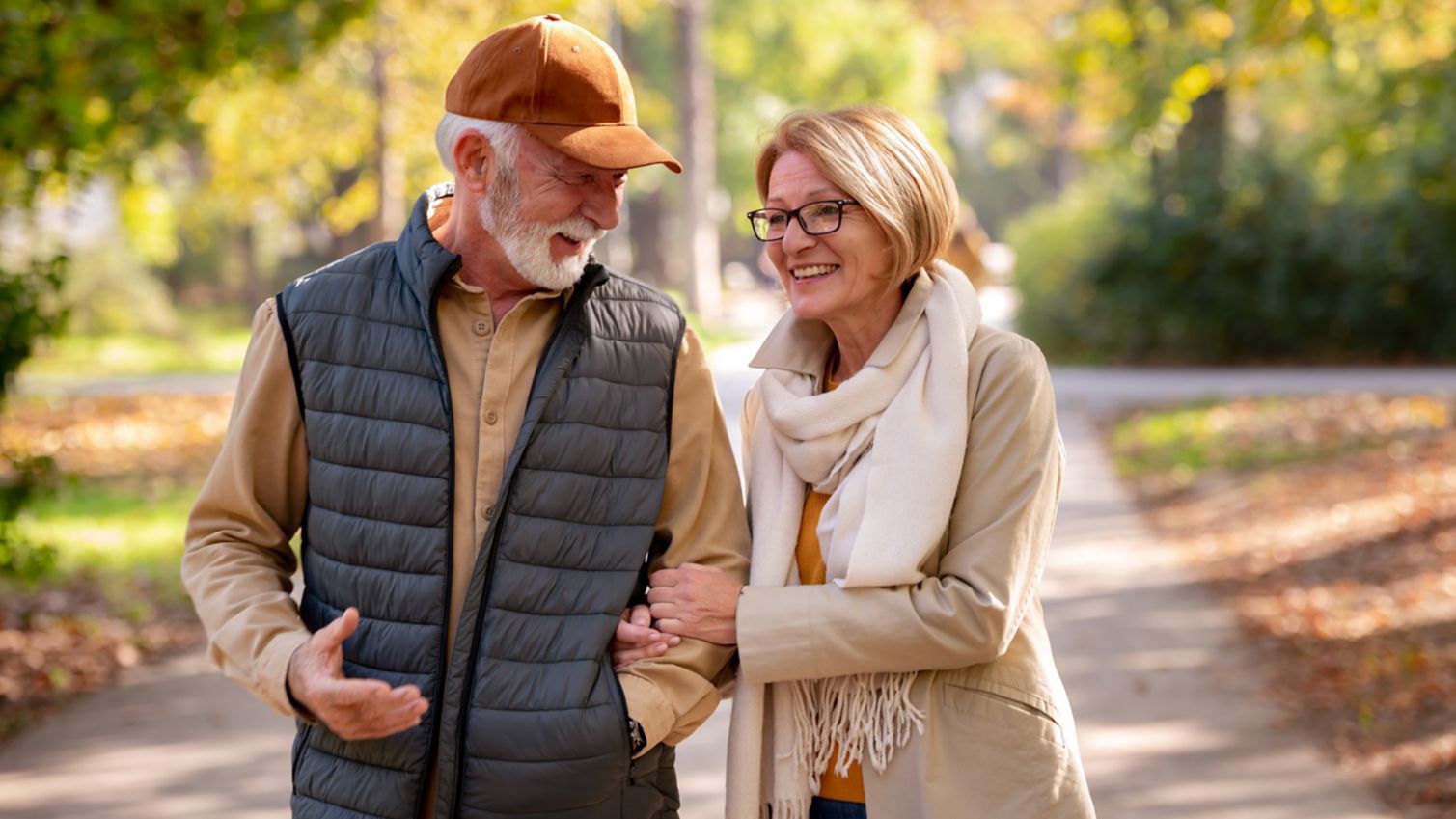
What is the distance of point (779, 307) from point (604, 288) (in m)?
0.53

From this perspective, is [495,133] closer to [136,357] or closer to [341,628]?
[341,628]

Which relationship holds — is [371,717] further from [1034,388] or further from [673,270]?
[673,270]

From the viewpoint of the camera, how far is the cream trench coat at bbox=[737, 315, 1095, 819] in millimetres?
2689

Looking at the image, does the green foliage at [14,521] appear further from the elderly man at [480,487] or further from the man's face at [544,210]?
the man's face at [544,210]

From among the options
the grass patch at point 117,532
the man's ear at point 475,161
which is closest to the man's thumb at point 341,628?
the man's ear at point 475,161

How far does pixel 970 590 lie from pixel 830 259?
0.63 meters

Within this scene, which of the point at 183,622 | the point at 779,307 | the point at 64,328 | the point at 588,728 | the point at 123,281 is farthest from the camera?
the point at 123,281

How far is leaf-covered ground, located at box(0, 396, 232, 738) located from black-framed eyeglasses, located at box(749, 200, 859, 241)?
14.8 feet

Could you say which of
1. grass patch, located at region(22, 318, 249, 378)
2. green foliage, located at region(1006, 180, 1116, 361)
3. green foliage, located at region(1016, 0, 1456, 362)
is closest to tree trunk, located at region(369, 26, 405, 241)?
grass patch, located at region(22, 318, 249, 378)

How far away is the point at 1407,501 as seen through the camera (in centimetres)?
1037

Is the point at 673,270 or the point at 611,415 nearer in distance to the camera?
the point at 611,415

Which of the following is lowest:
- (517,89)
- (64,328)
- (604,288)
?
(64,328)

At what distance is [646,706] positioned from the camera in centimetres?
273

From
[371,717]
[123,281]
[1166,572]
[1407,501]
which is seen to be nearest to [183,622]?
[1166,572]
